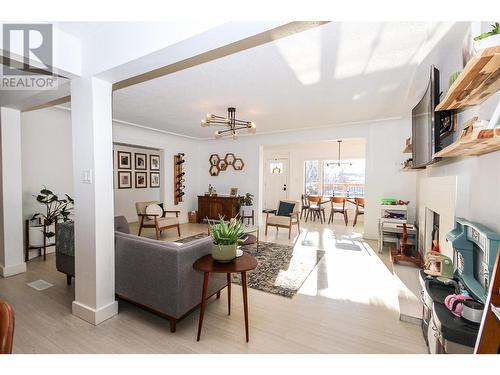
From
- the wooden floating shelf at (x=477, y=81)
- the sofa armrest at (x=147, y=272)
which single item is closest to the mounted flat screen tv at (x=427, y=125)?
the wooden floating shelf at (x=477, y=81)

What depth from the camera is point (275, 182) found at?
8.53m

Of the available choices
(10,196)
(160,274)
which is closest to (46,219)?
(10,196)

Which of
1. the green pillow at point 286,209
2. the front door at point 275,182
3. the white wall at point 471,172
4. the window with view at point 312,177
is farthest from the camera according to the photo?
the front door at point 275,182

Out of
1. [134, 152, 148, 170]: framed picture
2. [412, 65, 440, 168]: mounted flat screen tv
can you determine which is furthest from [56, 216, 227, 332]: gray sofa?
[134, 152, 148, 170]: framed picture

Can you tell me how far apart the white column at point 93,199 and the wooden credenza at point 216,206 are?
394 cm

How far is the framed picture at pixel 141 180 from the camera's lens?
21.3ft

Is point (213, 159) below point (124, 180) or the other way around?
the other way around

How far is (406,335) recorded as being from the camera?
184 centimetres

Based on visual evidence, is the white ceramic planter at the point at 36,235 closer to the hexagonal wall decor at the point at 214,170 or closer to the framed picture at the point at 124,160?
the framed picture at the point at 124,160

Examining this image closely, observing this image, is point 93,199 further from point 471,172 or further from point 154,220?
point 471,172

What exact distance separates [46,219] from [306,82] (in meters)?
4.37

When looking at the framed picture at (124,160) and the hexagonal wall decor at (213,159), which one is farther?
the hexagonal wall decor at (213,159)

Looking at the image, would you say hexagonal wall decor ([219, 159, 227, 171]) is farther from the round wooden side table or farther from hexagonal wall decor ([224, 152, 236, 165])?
the round wooden side table

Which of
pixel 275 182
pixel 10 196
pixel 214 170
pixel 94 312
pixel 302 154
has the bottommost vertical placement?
pixel 94 312
